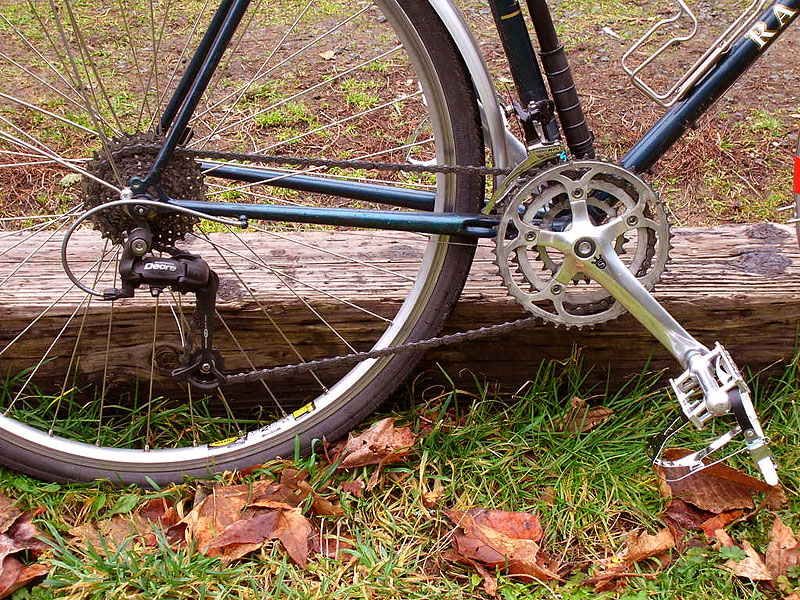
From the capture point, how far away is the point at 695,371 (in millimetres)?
1547

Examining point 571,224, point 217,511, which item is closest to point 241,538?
point 217,511

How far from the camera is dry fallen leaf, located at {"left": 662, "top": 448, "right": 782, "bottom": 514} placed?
5.60 ft

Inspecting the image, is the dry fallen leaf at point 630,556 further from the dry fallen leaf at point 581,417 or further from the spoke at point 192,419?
the spoke at point 192,419

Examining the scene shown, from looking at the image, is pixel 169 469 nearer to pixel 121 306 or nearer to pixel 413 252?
pixel 121 306

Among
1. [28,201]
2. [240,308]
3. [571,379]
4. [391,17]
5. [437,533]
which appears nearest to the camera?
[391,17]

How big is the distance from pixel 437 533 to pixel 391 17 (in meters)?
1.06

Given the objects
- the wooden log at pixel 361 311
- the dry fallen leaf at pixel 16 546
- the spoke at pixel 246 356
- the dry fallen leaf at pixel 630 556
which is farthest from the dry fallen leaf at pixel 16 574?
the dry fallen leaf at pixel 630 556

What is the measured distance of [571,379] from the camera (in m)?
1.92

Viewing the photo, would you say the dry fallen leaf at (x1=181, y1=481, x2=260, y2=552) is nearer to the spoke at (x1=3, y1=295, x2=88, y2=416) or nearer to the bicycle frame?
the spoke at (x1=3, y1=295, x2=88, y2=416)

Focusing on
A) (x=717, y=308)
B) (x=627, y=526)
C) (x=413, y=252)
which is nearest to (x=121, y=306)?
(x=413, y=252)

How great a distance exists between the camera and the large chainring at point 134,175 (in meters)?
1.50

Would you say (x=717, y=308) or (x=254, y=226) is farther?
(x=254, y=226)

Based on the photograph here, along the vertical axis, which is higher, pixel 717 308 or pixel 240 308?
pixel 240 308

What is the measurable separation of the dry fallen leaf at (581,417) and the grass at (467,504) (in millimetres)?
17
